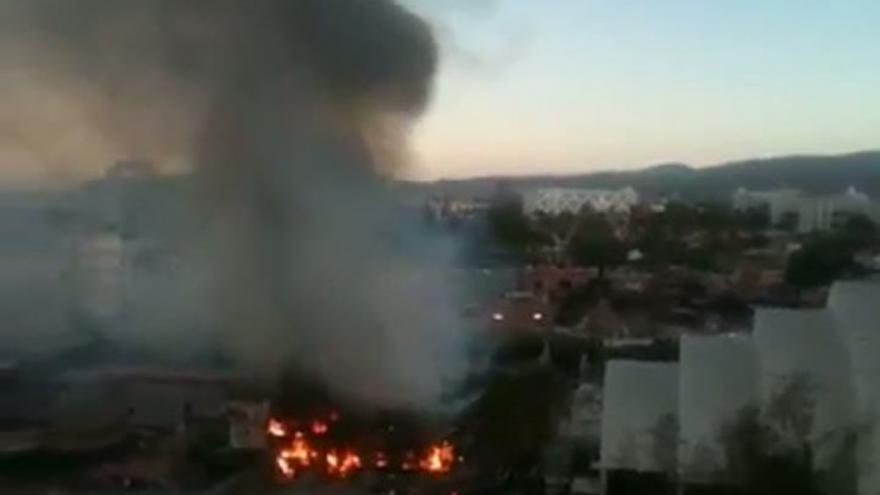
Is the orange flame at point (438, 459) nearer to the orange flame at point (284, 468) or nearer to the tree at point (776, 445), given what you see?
the orange flame at point (284, 468)

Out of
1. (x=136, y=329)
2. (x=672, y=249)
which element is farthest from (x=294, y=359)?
(x=672, y=249)

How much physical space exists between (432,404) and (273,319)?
4.82ft

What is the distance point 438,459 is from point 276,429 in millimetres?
768

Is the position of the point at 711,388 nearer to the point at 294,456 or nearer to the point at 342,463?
the point at 342,463

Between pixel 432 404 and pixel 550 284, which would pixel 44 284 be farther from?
pixel 550 284

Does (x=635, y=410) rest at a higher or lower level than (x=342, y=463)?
higher

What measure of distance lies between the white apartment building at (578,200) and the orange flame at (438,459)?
40.9ft

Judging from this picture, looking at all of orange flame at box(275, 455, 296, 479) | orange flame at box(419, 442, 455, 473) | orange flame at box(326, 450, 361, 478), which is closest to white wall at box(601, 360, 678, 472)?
orange flame at box(419, 442, 455, 473)

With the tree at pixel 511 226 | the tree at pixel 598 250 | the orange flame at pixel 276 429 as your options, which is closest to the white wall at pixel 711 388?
the orange flame at pixel 276 429

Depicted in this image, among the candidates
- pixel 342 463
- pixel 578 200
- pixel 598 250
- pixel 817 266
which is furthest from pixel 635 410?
pixel 578 200

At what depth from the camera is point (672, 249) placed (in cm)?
1554

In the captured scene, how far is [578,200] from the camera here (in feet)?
66.8

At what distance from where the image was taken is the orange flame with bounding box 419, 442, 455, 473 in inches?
238

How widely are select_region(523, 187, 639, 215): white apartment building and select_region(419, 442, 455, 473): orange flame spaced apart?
12460 millimetres
